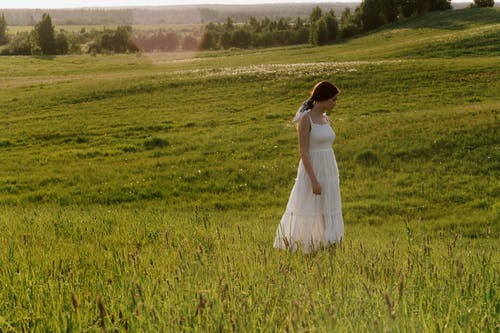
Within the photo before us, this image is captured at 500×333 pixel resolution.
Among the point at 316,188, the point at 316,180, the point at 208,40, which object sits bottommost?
the point at 316,188

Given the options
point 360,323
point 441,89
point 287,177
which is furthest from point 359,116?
point 360,323

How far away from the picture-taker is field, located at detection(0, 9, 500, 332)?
3.74 meters

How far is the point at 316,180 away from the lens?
8.25 m

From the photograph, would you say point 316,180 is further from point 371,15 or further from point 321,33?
point 371,15

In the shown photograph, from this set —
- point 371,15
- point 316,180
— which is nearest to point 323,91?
point 316,180

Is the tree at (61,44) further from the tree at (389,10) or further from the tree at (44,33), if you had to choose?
the tree at (389,10)

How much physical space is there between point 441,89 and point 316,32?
57025mm

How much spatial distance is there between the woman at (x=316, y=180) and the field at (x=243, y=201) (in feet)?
2.42

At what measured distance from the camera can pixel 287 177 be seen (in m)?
18.1

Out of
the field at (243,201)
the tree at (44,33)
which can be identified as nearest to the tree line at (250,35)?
the tree at (44,33)

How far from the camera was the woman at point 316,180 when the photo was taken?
8.30 m

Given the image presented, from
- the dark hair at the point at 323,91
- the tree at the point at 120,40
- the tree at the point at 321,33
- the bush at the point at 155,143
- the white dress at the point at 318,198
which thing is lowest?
the bush at the point at 155,143

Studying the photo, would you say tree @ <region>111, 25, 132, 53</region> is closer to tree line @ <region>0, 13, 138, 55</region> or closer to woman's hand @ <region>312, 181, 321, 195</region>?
tree line @ <region>0, 13, 138, 55</region>

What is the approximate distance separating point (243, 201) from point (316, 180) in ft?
27.4
